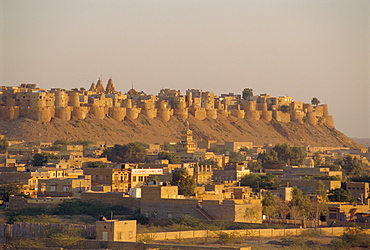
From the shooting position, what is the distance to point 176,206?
41094mm

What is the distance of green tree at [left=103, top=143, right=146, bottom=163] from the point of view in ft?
255

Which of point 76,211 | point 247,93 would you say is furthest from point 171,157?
point 247,93

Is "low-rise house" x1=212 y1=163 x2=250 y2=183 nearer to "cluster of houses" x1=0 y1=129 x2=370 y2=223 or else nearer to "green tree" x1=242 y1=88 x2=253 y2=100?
"cluster of houses" x1=0 y1=129 x2=370 y2=223

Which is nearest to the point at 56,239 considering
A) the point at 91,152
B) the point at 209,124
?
the point at 91,152

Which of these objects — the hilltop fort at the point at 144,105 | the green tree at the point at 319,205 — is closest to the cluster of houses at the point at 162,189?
the green tree at the point at 319,205

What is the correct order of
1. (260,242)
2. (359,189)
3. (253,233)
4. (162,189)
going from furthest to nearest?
(359,189), (162,189), (253,233), (260,242)

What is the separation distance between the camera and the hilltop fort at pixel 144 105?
99812 millimetres

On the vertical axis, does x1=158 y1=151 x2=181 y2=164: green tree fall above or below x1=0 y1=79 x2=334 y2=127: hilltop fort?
below

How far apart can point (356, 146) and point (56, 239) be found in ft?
313

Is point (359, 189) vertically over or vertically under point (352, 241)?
over

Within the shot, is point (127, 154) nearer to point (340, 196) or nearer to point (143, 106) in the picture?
point (340, 196)

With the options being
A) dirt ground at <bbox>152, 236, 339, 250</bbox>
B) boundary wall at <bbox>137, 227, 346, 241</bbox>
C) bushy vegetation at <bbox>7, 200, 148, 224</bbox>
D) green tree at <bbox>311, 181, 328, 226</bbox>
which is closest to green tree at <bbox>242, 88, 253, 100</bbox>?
green tree at <bbox>311, 181, 328, 226</bbox>

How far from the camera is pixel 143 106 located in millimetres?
112688

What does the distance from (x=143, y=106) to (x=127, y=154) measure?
34.4m
